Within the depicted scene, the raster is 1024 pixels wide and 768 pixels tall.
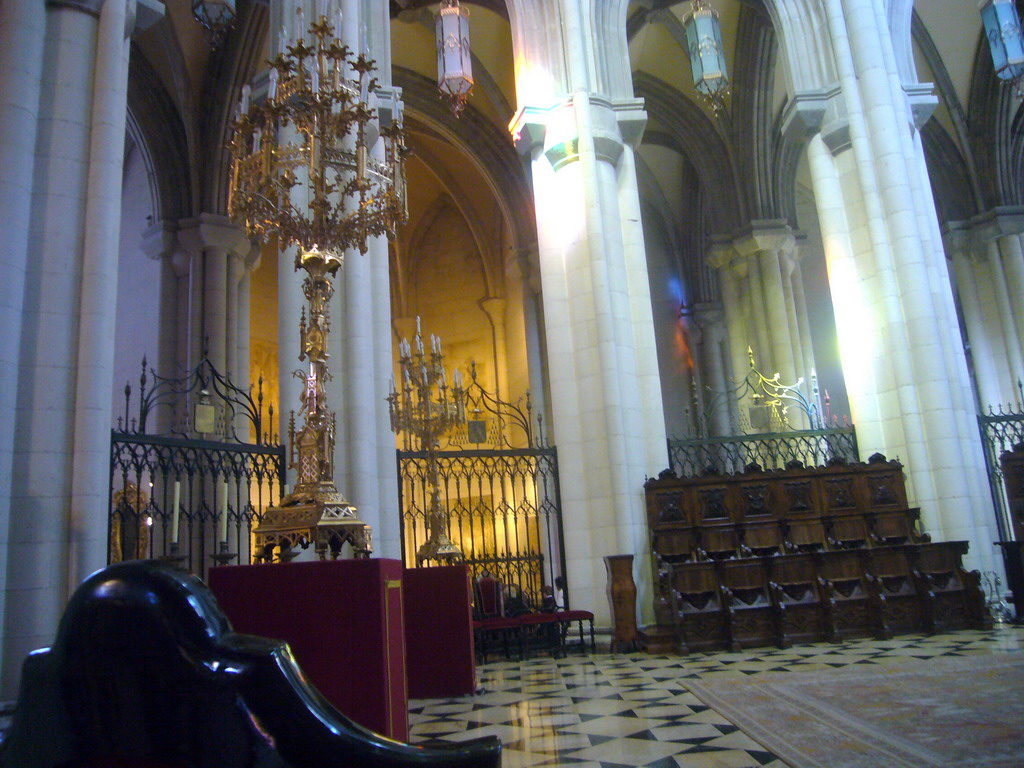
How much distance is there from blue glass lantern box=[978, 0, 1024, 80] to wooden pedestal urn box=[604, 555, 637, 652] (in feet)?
30.1

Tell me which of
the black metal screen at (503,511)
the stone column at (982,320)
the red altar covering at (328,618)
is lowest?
the red altar covering at (328,618)

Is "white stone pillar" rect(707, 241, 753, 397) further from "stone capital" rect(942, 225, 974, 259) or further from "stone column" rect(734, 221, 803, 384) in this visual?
"stone capital" rect(942, 225, 974, 259)

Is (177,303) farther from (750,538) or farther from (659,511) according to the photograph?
(750,538)

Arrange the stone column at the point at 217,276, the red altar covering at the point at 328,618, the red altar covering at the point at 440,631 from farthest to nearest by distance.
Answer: the stone column at the point at 217,276
the red altar covering at the point at 440,631
the red altar covering at the point at 328,618

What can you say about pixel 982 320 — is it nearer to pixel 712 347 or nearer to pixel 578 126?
pixel 712 347

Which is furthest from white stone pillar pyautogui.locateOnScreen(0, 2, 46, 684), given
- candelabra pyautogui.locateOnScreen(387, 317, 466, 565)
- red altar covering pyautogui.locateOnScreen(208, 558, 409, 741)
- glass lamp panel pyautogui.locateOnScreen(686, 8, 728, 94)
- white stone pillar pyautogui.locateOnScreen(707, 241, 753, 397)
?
white stone pillar pyautogui.locateOnScreen(707, 241, 753, 397)

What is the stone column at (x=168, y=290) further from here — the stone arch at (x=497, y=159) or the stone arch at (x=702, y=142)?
the stone arch at (x=702, y=142)

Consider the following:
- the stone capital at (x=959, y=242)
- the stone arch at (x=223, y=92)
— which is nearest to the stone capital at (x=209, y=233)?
the stone arch at (x=223, y=92)

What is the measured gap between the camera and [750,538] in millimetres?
9234

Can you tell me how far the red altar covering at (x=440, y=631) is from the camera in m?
6.32

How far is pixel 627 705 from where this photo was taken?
5.22m

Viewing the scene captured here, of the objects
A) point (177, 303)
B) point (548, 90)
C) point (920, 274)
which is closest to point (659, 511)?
point (920, 274)

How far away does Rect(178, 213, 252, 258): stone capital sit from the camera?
1354 cm

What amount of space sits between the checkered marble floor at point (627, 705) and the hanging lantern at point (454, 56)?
7.06 m
